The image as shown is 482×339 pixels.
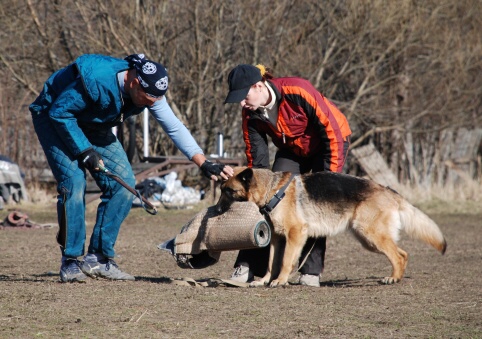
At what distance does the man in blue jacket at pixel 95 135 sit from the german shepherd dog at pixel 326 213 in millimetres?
375

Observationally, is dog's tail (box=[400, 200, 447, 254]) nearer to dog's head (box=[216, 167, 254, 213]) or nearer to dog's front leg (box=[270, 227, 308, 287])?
dog's front leg (box=[270, 227, 308, 287])

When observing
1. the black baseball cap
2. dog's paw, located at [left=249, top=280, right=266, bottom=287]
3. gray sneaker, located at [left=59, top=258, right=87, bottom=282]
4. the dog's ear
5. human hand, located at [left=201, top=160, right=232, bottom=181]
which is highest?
the black baseball cap

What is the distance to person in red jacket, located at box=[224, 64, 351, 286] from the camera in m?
5.86

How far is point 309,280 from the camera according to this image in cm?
629

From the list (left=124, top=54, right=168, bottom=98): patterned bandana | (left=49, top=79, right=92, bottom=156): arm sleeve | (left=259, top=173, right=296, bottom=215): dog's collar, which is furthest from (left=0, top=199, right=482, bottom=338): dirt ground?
(left=124, top=54, right=168, bottom=98): patterned bandana

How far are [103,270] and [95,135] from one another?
3.62 feet

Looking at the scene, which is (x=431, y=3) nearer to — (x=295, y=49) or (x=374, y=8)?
(x=374, y=8)

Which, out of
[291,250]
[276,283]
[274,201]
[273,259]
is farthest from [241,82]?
[276,283]

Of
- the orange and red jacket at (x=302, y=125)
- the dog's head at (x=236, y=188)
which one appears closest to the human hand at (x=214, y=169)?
the dog's head at (x=236, y=188)

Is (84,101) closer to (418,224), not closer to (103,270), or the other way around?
(103,270)

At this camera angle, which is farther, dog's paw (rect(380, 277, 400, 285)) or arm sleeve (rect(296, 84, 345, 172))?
dog's paw (rect(380, 277, 400, 285))

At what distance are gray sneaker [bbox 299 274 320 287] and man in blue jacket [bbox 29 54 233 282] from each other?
1152 mm

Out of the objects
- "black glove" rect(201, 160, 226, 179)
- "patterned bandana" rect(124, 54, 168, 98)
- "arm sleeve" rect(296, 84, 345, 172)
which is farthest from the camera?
"arm sleeve" rect(296, 84, 345, 172)

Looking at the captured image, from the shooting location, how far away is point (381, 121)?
18.0 m
